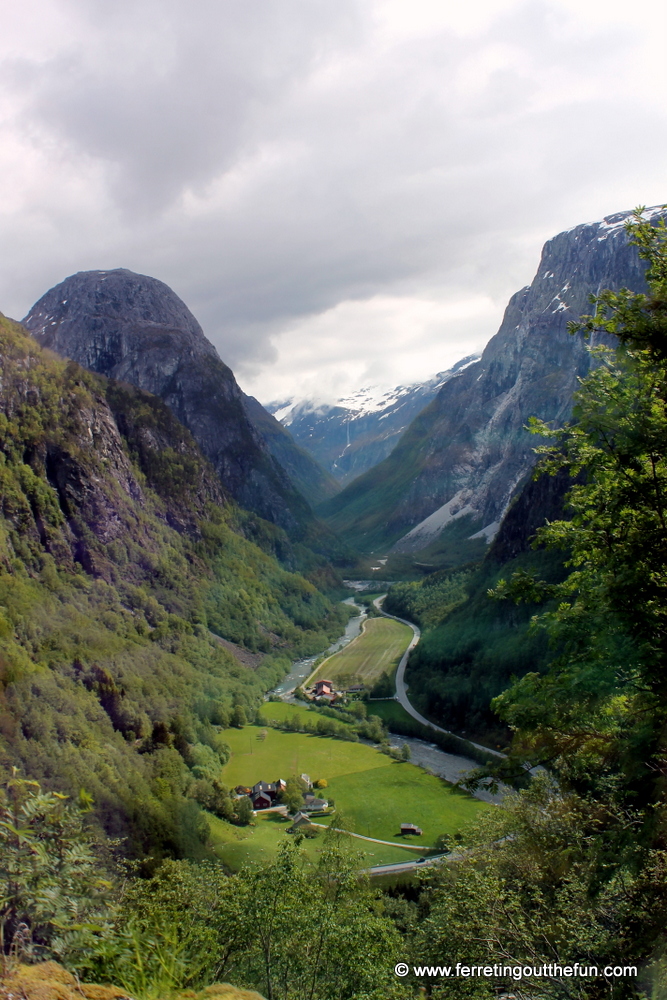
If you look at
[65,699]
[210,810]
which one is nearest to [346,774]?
[210,810]

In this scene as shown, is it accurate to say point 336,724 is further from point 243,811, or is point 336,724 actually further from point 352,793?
point 243,811

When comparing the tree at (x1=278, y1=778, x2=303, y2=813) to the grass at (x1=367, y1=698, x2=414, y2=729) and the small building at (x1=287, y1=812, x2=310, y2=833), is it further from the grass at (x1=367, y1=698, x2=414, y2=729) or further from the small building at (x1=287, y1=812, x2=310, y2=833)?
the grass at (x1=367, y1=698, x2=414, y2=729)

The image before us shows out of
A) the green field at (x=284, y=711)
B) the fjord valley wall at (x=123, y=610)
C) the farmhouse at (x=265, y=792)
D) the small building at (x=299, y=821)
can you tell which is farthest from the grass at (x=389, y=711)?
the small building at (x=299, y=821)

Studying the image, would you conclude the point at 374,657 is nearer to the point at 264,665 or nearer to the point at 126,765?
the point at 264,665

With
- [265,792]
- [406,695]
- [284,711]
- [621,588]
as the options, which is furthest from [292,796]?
[621,588]

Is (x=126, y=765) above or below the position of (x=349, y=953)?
below

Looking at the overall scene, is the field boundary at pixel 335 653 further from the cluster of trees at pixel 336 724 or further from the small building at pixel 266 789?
the small building at pixel 266 789
